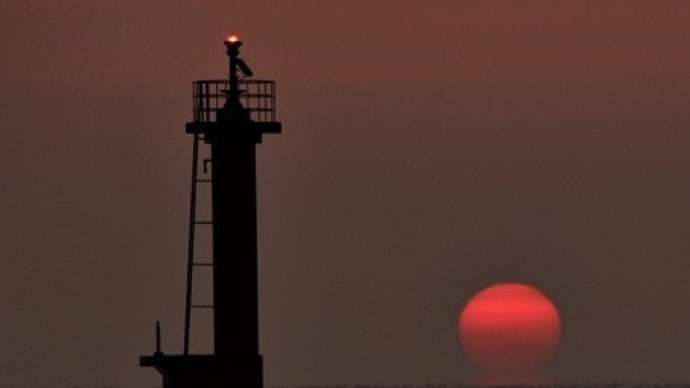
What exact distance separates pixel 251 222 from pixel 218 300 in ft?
4.93

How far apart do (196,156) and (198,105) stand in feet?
3.15

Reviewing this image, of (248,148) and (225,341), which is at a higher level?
(248,148)

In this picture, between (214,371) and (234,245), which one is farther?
(234,245)

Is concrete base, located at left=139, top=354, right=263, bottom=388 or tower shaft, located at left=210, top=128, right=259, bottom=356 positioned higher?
tower shaft, located at left=210, top=128, right=259, bottom=356

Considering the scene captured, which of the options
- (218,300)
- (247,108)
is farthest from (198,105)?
(218,300)

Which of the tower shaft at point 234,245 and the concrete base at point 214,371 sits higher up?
the tower shaft at point 234,245

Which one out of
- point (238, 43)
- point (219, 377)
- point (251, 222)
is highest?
point (238, 43)

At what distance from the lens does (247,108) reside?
41.7 m

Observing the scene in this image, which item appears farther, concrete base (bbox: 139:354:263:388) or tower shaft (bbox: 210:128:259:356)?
tower shaft (bbox: 210:128:259:356)

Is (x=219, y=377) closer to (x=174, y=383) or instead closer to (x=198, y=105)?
(x=174, y=383)

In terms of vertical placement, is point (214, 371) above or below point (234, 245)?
below

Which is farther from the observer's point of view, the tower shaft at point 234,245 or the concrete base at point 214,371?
the tower shaft at point 234,245

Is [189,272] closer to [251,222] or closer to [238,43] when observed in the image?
[251,222]

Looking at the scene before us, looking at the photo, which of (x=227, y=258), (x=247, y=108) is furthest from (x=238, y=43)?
(x=227, y=258)
